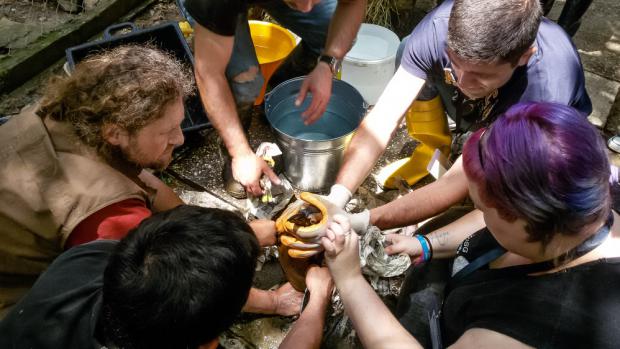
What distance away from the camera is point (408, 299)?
238cm

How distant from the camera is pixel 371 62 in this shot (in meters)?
3.59

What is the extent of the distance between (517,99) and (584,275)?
1.29 m

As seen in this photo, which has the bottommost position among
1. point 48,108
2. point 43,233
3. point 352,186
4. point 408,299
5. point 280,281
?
point 280,281

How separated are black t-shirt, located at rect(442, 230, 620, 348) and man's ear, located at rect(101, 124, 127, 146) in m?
1.50

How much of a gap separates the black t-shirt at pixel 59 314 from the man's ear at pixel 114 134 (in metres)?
0.58

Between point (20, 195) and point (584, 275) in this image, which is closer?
point (584, 275)

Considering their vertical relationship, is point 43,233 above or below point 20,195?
below

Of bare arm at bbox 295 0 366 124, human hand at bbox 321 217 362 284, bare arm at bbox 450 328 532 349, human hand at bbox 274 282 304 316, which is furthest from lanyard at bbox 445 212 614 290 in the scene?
bare arm at bbox 295 0 366 124

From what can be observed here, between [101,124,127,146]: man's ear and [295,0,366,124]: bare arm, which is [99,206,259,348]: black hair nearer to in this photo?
[101,124,127,146]: man's ear

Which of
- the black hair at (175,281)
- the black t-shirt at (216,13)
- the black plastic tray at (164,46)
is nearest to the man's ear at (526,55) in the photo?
the black t-shirt at (216,13)

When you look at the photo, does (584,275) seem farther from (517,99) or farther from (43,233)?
(43,233)

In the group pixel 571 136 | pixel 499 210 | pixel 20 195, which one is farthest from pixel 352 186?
pixel 20 195

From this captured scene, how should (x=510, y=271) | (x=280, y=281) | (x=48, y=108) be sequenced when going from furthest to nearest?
(x=280, y=281)
(x=48, y=108)
(x=510, y=271)

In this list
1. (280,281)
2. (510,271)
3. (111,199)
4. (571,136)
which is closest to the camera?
(571,136)
